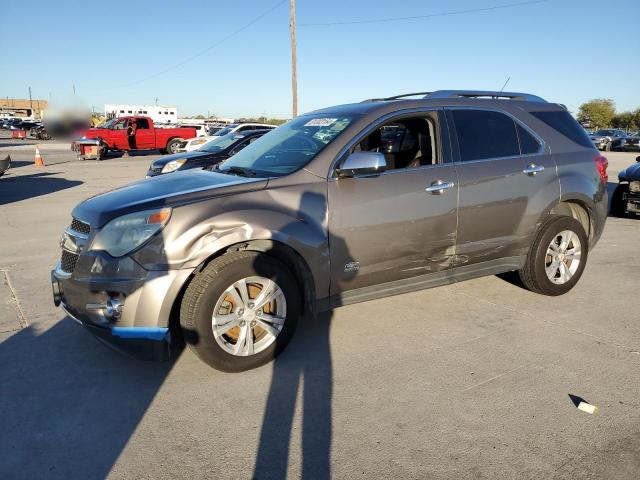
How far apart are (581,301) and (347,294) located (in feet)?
8.49

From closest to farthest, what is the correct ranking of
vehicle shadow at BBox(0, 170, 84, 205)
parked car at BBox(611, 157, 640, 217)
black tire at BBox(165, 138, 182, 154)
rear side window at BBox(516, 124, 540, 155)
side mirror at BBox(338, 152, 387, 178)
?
side mirror at BBox(338, 152, 387, 178), rear side window at BBox(516, 124, 540, 155), parked car at BBox(611, 157, 640, 217), vehicle shadow at BBox(0, 170, 84, 205), black tire at BBox(165, 138, 182, 154)

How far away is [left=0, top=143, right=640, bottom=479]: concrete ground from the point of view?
252 centimetres

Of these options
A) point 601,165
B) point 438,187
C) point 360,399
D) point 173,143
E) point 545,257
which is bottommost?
point 360,399

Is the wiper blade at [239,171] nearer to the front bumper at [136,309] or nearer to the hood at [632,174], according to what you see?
the front bumper at [136,309]

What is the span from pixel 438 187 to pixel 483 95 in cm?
135

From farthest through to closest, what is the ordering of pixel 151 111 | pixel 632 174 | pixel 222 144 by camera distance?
pixel 151 111, pixel 222 144, pixel 632 174

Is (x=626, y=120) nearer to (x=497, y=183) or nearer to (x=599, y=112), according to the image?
(x=599, y=112)

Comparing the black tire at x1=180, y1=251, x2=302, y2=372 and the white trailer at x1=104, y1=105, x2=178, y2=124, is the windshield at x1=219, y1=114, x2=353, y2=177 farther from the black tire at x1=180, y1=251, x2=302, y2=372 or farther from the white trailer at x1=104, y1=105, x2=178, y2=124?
the white trailer at x1=104, y1=105, x2=178, y2=124

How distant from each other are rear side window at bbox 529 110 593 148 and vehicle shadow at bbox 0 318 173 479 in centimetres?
409

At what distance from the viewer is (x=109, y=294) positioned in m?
3.15

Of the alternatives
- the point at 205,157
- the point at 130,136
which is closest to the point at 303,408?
the point at 205,157

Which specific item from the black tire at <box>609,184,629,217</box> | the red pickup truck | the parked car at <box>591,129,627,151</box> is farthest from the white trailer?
the black tire at <box>609,184,629,217</box>

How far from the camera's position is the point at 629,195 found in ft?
30.4

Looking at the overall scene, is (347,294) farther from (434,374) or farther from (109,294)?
(109,294)
